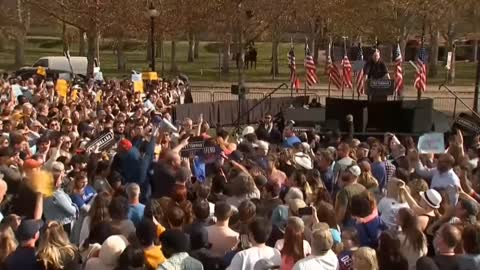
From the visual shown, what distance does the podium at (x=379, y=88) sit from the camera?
2662cm

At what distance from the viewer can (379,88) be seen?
26719 millimetres

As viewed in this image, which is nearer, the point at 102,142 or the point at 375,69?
the point at 102,142

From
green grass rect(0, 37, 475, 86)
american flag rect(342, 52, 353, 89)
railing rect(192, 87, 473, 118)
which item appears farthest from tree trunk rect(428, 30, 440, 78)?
american flag rect(342, 52, 353, 89)

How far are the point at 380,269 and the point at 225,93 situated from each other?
33227 millimetres

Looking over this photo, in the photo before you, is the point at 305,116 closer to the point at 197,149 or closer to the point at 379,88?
the point at 379,88

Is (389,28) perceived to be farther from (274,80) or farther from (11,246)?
(11,246)

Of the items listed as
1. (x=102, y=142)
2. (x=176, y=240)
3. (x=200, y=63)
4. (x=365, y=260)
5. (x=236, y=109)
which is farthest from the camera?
(x=200, y=63)

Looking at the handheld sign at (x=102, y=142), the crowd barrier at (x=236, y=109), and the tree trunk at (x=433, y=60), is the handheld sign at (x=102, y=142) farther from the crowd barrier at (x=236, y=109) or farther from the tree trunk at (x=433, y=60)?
the tree trunk at (x=433, y=60)

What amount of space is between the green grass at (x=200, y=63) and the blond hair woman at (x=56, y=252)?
4401 cm

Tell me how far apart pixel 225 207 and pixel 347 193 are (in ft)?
7.01

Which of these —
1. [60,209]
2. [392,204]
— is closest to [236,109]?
[60,209]

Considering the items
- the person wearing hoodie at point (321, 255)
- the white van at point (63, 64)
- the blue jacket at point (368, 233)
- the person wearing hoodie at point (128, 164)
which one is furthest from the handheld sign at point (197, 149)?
the white van at point (63, 64)

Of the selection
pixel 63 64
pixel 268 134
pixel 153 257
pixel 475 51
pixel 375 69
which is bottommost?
pixel 475 51

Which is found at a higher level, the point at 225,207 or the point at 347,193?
the point at 225,207
